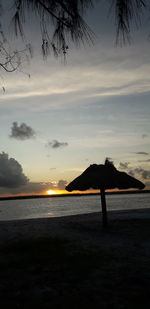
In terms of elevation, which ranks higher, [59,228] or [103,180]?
[103,180]

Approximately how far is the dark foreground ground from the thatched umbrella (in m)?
3.04

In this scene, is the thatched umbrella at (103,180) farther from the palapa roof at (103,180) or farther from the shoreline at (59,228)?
the shoreline at (59,228)

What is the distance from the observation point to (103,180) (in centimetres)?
1167

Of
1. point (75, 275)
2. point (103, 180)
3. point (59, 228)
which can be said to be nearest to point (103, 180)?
point (103, 180)

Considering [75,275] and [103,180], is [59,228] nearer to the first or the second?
[103,180]

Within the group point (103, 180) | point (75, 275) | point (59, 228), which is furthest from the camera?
point (59, 228)

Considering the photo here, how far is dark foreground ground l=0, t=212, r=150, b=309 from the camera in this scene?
163 inches

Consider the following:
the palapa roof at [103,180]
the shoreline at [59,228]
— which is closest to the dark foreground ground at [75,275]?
the shoreline at [59,228]

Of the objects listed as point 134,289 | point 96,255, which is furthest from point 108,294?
point 96,255

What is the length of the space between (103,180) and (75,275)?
21.4 ft

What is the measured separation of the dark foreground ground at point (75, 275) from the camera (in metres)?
4.14

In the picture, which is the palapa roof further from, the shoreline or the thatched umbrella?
the shoreline

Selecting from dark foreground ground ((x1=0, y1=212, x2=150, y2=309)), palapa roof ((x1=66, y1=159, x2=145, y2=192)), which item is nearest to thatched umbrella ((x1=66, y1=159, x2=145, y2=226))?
palapa roof ((x1=66, y1=159, x2=145, y2=192))

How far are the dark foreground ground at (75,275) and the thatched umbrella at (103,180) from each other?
9.99 feet
